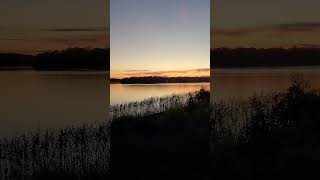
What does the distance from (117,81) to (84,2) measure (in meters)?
0.85

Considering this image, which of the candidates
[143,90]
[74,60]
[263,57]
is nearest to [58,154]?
[74,60]

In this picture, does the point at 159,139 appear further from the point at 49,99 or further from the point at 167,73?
the point at 49,99

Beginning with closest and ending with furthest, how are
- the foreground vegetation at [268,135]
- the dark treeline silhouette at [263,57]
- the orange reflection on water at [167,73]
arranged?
the foreground vegetation at [268,135], the dark treeline silhouette at [263,57], the orange reflection on water at [167,73]

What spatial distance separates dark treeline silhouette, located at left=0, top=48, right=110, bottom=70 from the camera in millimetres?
4840

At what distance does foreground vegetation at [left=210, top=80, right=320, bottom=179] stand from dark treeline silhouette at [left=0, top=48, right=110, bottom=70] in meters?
1.21

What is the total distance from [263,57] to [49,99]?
84.5 inches

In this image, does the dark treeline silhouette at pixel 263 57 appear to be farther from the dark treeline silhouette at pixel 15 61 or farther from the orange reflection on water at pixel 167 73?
the dark treeline silhouette at pixel 15 61

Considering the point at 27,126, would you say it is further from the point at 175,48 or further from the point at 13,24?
the point at 175,48

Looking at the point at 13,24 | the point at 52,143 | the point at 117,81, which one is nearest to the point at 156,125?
the point at 117,81

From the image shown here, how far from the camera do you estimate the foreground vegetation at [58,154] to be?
4.76 meters

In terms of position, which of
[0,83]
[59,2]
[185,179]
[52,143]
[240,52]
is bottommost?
[185,179]

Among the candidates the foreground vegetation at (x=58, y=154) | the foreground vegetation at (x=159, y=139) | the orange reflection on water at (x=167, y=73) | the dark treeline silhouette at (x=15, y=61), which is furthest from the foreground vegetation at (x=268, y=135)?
the dark treeline silhouette at (x=15, y=61)

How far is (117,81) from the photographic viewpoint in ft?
16.4

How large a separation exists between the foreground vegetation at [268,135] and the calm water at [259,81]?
66 mm
